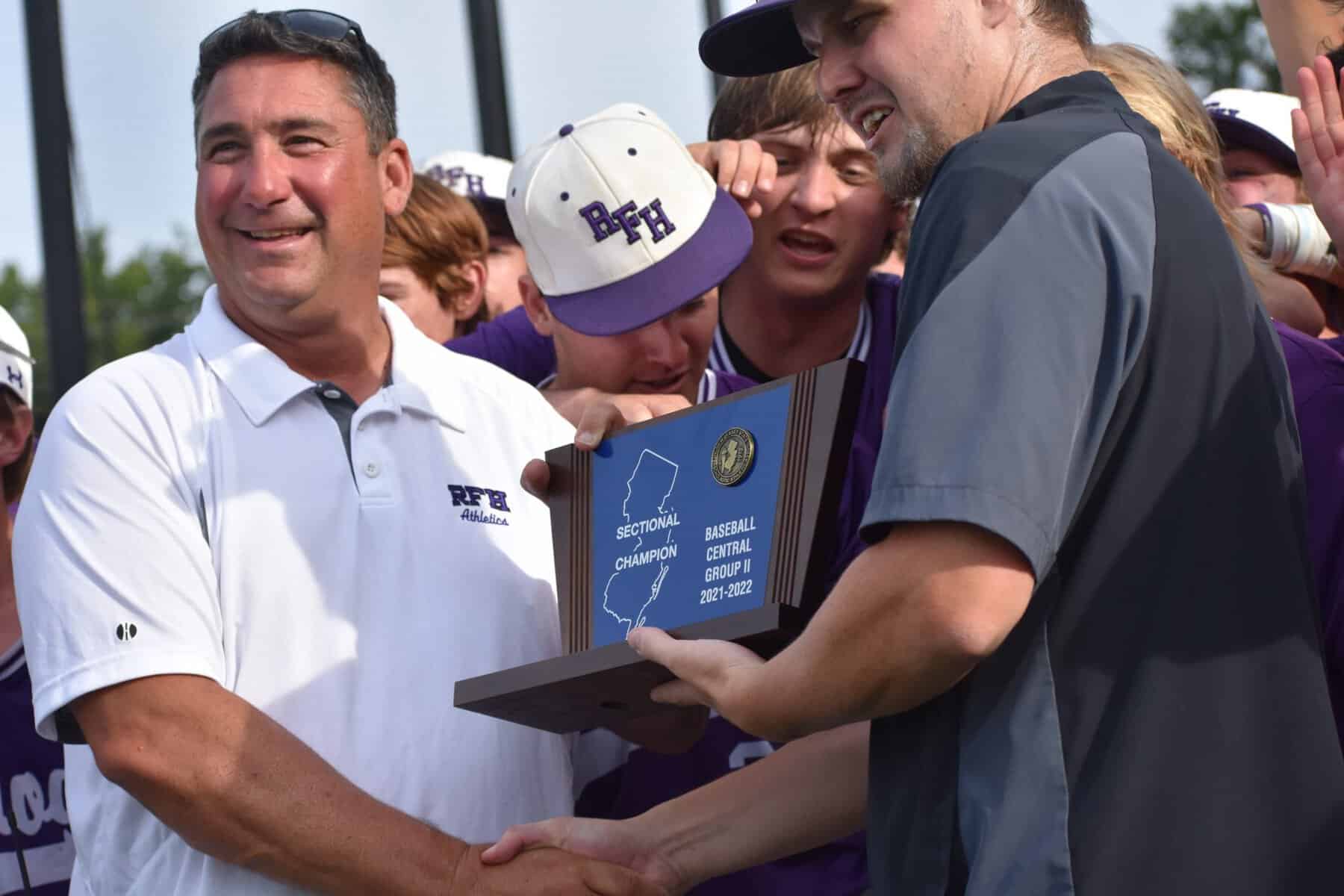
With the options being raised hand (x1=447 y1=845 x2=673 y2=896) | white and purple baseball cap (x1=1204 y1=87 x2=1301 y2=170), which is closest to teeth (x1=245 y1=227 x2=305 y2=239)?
raised hand (x1=447 y1=845 x2=673 y2=896)

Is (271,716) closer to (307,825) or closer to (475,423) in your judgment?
(307,825)

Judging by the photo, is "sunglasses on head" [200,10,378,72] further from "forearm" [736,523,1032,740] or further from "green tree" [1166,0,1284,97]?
"green tree" [1166,0,1284,97]

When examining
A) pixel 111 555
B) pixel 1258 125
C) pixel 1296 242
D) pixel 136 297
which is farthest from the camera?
pixel 136 297

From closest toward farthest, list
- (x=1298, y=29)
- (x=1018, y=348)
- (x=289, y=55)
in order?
1. (x=1018, y=348)
2. (x=1298, y=29)
3. (x=289, y=55)

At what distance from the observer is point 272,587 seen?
8.95 ft

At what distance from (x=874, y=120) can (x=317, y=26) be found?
1375 mm

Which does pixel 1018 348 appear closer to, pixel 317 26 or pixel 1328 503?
pixel 1328 503

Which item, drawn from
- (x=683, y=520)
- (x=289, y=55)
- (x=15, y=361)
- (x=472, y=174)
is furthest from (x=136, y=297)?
(x=683, y=520)

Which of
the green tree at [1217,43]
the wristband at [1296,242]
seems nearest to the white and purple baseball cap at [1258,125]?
the wristband at [1296,242]

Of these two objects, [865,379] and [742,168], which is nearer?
[865,379]

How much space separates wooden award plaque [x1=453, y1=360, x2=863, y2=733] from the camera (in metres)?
2.27

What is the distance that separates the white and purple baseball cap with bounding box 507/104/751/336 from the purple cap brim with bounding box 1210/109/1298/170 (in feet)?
4.25

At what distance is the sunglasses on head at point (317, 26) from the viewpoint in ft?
10.4

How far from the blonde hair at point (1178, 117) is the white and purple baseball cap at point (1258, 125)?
1.16 m
